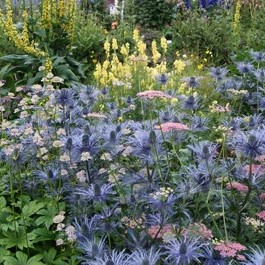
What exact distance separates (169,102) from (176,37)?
465 centimetres

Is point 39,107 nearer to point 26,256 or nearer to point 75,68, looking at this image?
point 26,256

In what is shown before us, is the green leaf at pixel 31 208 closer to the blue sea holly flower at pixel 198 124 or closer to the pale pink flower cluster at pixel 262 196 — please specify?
the blue sea holly flower at pixel 198 124

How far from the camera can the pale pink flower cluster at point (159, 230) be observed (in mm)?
2180

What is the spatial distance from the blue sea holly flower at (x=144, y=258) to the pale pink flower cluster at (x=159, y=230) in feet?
0.28

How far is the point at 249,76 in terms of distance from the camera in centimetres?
441

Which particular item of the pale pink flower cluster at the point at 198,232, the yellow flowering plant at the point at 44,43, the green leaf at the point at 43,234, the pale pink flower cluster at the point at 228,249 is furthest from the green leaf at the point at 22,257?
the yellow flowering plant at the point at 44,43

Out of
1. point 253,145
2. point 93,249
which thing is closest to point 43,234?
point 93,249

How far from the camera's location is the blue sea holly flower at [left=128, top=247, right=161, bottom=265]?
6.23 feet

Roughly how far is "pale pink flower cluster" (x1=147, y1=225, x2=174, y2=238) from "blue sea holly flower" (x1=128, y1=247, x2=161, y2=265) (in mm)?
84

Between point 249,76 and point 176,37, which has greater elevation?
point 249,76

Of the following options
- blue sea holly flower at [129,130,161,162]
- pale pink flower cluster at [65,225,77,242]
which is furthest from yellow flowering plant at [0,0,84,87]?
pale pink flower cluster at [65,225,77,242]

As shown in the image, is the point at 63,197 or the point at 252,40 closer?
the point at 63,197

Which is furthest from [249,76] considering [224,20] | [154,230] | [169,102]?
[224,20]

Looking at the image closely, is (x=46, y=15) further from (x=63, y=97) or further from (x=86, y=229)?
(x=86, y=229)
